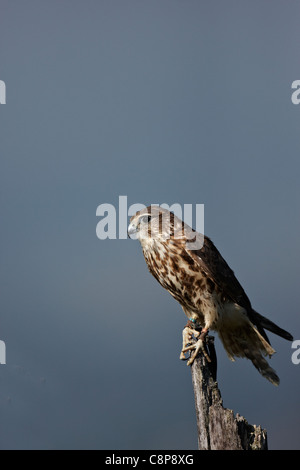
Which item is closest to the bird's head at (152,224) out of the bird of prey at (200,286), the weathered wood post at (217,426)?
the bird of prey at (200,286)

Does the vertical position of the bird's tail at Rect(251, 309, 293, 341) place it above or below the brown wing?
below

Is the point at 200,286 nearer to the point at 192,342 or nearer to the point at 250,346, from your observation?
the point at 192,342

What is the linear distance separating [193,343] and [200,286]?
2.04 feet

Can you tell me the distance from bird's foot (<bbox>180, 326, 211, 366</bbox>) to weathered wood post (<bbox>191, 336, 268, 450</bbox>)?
0.61ft

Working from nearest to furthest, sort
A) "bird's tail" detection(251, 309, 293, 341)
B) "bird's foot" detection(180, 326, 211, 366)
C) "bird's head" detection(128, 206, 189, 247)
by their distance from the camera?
1. "bird's foot" detection(180, 326, 211, 366)
2. "bird's head" detection(128, 206, 189, 247)
3. "bird's tail" detection(251, 309, 293, 341)

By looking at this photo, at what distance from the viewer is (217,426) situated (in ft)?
19.1

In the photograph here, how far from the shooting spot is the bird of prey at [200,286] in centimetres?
664

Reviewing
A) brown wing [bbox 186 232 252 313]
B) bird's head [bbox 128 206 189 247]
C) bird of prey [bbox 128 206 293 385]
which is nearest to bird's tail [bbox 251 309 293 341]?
bird of prey [bbox 128 206 293 385]

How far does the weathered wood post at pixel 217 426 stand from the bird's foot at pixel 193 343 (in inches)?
7.4

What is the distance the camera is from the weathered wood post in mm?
5723

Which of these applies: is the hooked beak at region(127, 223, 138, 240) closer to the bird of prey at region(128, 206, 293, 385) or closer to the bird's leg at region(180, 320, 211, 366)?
the bird of prey at region(128, 206, 293, 385)
